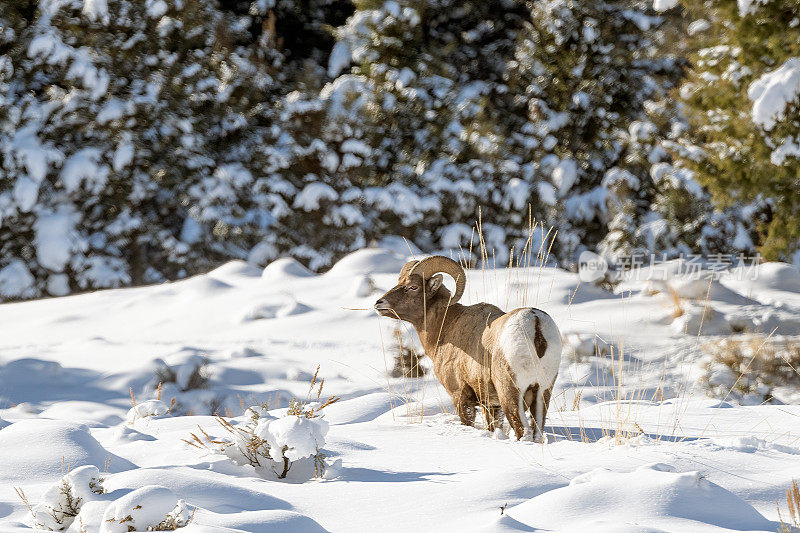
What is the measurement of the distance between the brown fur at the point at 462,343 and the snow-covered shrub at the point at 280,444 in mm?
893

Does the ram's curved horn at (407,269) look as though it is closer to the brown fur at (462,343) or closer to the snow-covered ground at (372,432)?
the brown fur at (462,343)

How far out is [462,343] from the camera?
3.70 m

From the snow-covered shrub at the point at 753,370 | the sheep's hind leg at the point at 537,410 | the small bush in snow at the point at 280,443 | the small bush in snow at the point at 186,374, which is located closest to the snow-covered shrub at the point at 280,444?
the small bush in snow at the point at 280,443

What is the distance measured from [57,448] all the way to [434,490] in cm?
144

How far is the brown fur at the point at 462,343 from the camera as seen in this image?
333cm

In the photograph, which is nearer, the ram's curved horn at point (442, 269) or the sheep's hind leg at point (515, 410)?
the sheep's hind leg at point (515, 410)

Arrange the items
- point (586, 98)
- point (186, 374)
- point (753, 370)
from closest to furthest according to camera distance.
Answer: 1. point (753, 370)
2. point (186, 374)
3. point (586, 98)

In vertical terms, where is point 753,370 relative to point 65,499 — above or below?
below

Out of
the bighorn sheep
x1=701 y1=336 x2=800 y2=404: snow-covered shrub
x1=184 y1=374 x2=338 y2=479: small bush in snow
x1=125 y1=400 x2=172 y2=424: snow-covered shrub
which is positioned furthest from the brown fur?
x1=701 y1=336 x2=800 y2=404: snow-covered shrub

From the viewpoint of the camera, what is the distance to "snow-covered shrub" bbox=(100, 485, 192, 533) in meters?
1.96

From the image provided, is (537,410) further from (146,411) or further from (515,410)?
(146,411)

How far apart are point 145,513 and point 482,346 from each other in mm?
1901

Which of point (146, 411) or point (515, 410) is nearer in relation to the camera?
point (515, 410)

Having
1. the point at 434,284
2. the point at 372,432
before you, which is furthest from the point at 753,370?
the point at 372,432
